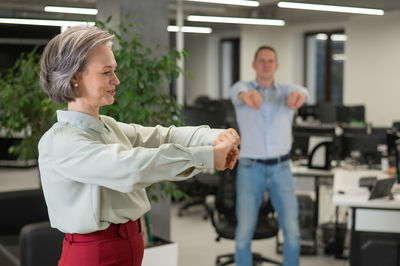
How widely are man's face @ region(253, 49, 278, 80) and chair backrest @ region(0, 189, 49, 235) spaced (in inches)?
79.3

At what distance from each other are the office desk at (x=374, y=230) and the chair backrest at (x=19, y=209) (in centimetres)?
229

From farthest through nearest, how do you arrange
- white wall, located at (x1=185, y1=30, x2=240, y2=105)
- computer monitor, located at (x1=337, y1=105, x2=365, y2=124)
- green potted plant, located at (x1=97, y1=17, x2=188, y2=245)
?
white wall, located at (x1=185, y1=30, x2=240, y2=105), computer monitor, located at (x1=337, y1=105, x2=365, y2=124), green potted plant, located at (x1=97, y1=17, x2=188, y2=245)

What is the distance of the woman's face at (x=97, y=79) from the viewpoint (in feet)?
5.25

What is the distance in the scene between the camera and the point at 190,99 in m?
16.5

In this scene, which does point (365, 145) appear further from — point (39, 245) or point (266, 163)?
point (39, 245)

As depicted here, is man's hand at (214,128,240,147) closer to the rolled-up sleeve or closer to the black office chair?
the rolled-up sleeve

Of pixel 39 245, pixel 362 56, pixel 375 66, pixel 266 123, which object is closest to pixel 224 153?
pixel 39 245

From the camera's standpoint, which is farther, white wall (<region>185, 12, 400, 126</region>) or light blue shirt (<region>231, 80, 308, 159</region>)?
white wall (<region>185, 12, 400, 126</region>)

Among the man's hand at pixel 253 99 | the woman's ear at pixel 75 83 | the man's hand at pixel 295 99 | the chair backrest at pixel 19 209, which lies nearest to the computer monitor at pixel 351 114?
the man's hand at pixel 295 99

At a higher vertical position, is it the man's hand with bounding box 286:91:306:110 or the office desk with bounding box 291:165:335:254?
the man's hand with bounding box 286:91:306:110

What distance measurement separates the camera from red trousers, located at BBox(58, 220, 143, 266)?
1.67m

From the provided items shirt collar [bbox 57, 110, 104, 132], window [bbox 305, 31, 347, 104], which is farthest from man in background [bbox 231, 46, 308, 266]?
window [bbox 305, 31, 347, 104]

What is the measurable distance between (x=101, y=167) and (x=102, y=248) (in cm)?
36

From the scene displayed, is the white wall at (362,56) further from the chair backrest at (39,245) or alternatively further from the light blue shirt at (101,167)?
the light blue shirt at (101,167)
